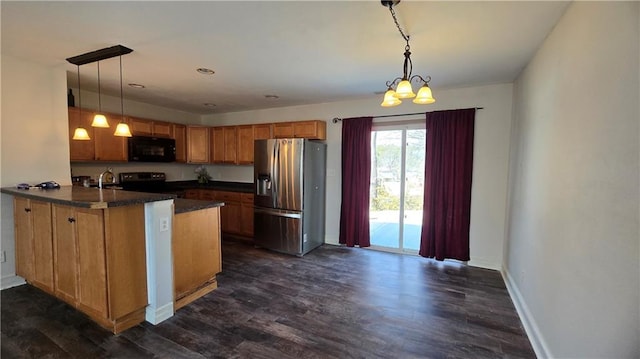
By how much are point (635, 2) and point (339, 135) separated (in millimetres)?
3620

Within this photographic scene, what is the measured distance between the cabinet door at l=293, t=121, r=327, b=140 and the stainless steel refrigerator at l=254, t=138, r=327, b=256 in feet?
0.60

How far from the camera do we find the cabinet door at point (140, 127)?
445 cm

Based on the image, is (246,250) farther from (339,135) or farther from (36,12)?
(36,12)

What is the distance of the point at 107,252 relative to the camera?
83.3 inches

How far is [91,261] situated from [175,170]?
143 inches

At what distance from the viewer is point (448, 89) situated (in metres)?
3.78

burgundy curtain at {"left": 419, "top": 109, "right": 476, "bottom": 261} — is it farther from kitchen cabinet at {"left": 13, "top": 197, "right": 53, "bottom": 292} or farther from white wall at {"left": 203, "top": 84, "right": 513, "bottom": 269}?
kitchen cabinet at {"left": 13, "top": 197, "right": 53, "bottom": 292}

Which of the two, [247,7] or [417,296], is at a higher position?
[247,7]

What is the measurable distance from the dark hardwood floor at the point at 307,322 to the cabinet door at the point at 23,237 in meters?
0.23

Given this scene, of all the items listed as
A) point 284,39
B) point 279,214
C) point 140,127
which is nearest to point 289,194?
point 279,214

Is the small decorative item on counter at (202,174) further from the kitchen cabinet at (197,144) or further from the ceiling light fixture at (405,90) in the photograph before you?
the ceiling light fixture at (405,90)

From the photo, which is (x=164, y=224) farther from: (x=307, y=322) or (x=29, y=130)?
(x=29, y=130)

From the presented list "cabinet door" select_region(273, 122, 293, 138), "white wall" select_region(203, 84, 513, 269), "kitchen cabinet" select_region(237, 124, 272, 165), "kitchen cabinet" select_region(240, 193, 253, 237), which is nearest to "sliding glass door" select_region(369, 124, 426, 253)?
"white wall" select_region(203, 84, 513, 269)

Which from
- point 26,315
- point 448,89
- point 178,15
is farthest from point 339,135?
point 26,315
